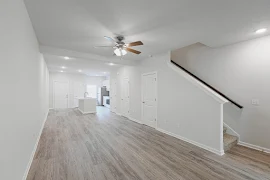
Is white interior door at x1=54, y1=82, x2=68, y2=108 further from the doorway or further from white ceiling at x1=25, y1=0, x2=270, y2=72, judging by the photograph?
white ceiling at x1=25, y1=0, x2=270, y2=72

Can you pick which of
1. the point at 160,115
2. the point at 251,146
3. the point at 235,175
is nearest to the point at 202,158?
the point at 235,175

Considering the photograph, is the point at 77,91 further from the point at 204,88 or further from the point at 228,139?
the point at 228,139

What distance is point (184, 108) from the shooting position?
3.90m

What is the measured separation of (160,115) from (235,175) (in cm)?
265

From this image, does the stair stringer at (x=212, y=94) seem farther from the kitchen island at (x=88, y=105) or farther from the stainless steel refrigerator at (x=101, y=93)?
the stainless steel refrigerator at (x=101, y=93)

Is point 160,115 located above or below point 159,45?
below

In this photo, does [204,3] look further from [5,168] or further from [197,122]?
[5,168]

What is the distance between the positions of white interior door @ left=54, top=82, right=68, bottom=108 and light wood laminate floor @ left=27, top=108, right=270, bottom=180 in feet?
20.9

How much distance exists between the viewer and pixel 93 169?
242cm

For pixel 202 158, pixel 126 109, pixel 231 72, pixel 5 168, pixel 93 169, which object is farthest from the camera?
pixel 126 109

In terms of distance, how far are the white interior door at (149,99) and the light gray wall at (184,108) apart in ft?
0.72

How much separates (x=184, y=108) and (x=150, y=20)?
263 cm

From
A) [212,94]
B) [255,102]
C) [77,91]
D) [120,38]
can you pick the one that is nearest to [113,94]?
[77,91]

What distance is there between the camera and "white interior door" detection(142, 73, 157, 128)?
499 centimetres
